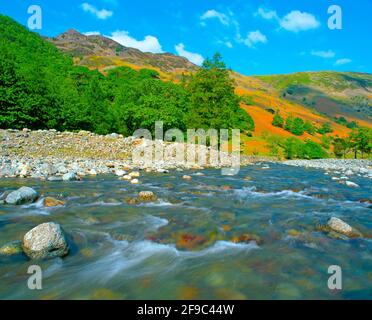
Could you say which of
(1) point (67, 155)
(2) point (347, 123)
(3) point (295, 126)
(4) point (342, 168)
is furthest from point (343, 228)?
(2) point (347, 123)

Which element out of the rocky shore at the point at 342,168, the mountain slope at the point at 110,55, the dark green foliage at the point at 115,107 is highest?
the mountain slope at the point at 110,55

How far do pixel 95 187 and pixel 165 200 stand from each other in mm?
3299

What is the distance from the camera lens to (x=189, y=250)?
18.2 ft

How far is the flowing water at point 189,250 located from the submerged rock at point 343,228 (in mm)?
246

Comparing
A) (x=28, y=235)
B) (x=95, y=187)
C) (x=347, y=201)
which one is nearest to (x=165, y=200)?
(x=95, y=187)

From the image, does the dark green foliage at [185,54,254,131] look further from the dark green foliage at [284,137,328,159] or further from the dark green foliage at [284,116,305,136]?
the dark green foliage at [284,116,305,136]

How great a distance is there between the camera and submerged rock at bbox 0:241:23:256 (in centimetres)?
491

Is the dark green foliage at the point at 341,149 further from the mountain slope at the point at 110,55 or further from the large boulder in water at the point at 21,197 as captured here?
the mountain slope at the point at 110,55

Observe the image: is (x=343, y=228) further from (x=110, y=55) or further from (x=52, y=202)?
(x=110, y=55)

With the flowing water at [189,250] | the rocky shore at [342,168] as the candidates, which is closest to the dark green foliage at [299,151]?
the rocky shore at [342,168]

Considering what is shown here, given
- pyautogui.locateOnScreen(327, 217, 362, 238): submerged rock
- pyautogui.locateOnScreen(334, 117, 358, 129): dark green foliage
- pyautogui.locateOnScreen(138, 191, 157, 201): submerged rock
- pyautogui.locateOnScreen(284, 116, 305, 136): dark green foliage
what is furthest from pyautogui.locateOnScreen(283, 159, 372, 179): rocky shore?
pyautogui.locateOnScreen(334, 117, 358, 129): dark green foliage

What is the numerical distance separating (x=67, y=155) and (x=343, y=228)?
19010 mm

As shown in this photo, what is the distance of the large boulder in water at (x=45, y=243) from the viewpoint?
4844 millimetres
